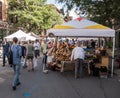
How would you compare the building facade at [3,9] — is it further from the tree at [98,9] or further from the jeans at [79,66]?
the jeans at [79,66]

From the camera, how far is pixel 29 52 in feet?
65.5

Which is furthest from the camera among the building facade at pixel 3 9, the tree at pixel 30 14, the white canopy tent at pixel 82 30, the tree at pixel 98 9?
the building facade at pixel 3 9

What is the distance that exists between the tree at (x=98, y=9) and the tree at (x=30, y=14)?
2760 cm

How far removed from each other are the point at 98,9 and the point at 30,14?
99.1ft

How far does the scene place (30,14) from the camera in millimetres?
56500

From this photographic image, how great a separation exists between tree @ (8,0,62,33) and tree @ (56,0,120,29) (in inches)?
1087

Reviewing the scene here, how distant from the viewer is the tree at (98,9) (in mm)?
26053

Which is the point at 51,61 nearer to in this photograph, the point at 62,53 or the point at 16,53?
the point at 62,53

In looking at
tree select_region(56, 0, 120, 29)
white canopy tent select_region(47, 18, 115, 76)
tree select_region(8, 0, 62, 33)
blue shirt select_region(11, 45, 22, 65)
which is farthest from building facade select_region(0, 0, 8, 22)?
blue shirt select_region(11, 45, 22, 65)

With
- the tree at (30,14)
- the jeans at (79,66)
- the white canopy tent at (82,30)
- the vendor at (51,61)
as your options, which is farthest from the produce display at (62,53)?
the tree at (30,14)

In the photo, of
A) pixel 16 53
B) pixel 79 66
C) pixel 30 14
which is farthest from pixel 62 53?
pixel 30 14

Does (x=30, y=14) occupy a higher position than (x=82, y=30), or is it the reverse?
(x=30, y=14)

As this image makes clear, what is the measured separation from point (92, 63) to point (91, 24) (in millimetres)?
1948

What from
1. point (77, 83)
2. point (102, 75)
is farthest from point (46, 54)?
point (77, 83)
